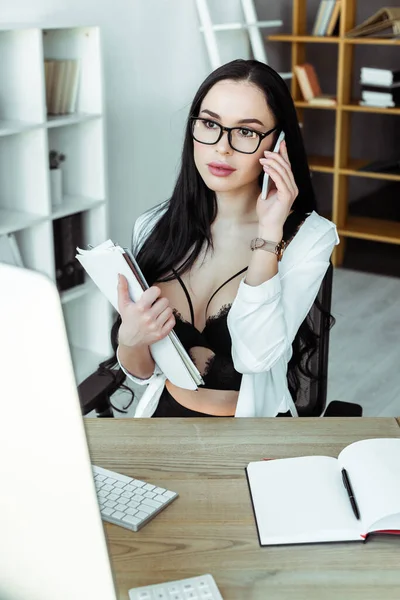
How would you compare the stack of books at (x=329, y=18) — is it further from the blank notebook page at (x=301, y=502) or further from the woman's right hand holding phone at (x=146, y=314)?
the blank notebook page at (x=301, y=502)

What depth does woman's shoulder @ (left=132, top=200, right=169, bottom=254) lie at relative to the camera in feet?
5.91

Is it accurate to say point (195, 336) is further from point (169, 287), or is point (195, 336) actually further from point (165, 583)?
point (165, 583)

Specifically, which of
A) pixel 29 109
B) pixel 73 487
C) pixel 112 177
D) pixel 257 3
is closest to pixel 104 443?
pixel 73 487

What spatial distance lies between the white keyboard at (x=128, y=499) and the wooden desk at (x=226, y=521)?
0.04ft

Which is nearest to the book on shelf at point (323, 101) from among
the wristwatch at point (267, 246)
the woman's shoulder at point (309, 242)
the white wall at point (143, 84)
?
the white wall at point (143, 84)

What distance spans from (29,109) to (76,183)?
0.51 metres

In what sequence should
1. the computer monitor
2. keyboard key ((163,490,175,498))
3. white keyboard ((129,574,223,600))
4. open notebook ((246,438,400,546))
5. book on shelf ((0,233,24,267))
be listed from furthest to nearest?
book on shelf ((0,233,24,267)), keyboard key ((163,490,175,498)), open notebook ((246,438,400,546)), white keyboard ((129,574,223,600)), the computer monitor

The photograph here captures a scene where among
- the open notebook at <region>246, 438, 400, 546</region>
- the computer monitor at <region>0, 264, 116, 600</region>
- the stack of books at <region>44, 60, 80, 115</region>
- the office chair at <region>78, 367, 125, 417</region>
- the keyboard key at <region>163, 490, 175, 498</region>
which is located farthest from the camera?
the stack of books at <region>44, 60, 80, 115</region>

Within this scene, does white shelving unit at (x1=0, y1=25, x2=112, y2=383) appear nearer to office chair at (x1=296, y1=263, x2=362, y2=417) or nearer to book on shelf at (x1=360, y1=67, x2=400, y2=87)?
office chair at (x1=296, y1=263, x2=362, y2=417)

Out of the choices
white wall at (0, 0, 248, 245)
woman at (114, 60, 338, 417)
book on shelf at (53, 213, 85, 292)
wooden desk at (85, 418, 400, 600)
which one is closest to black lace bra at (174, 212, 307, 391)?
woman at (114, 60, 338, 417)

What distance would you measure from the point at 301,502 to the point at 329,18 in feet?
13.5

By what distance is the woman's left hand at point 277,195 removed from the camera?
153cm

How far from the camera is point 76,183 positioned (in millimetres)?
3572

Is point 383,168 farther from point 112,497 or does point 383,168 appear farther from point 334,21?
point 112,497
